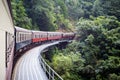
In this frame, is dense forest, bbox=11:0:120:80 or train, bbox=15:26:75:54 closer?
dense forest, bbox=11:0:120:80

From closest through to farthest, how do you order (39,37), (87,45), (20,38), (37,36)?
(20,38) → (87,45) → (37,36) → (39,37)

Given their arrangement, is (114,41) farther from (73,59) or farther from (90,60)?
(73,59)

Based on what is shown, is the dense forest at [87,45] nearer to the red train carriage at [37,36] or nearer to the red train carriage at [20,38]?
the red train carriage at [37,36]

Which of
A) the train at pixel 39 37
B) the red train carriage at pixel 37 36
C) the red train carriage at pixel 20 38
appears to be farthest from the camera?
the red train carriage at pixel 37 36

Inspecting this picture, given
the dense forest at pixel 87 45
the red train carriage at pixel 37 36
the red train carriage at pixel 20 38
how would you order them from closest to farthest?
the red train carriage at pixel 20 38 → the dense forest at pixel 87 45 → the red train carriage at pixel 37 36

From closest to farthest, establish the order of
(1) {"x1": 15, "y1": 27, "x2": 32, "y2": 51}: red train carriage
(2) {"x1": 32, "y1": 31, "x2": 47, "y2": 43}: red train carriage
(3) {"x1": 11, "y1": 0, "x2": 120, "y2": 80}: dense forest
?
(1) {"x1": 15, "y1": 27, "x2": 32, "y2": 51}: red train carriage → (3) {"x1": 11, "y1": 0, "x2": 120, "y2": 80}: dense forest → (2) {"x1": 32, "y1": 31, "x2": 47, "y2": 43}: red train carriage

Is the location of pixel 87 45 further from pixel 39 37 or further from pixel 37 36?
pixel 39 37

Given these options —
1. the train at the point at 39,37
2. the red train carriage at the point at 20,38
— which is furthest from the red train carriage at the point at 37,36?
the red train carriage at the point at 20,38

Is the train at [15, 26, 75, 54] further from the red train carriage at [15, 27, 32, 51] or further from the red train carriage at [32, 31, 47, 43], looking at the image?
the red train carriage at [15, 27, 32, 51]

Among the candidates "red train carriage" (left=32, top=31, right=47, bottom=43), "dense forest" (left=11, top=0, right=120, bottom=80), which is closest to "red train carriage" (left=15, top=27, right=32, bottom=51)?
"dense forest" (left=11, top=0, right=120, bottom=80)

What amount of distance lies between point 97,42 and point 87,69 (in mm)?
5568

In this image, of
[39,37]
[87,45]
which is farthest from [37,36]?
[87,45]

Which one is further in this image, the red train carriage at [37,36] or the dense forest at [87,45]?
the red train carriage at [37,36]

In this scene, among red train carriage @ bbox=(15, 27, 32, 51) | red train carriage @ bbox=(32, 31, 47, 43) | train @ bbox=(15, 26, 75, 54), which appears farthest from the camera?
red train carriage @ bbox=(32, 31, 47, 43)
